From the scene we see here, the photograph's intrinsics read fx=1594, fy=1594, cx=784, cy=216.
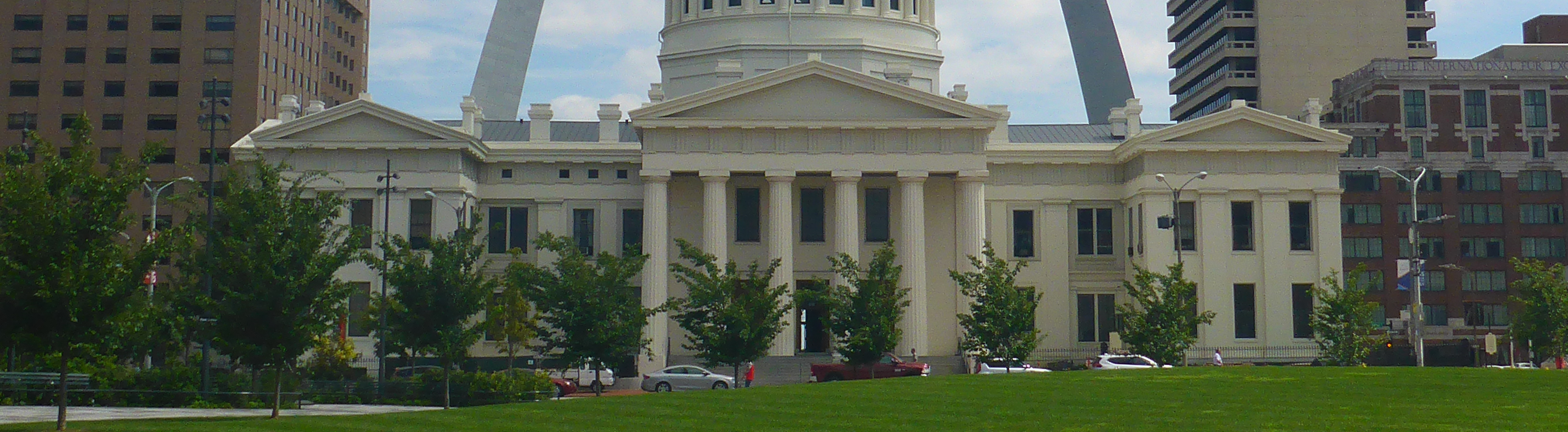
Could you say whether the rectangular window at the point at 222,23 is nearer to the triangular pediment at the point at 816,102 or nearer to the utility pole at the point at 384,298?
the utility pole at the point at 384,298

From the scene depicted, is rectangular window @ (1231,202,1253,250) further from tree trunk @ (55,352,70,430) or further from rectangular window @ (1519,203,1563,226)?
tree trunk @ (55,352,70,430)

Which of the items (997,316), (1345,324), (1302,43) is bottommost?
(1345,324)

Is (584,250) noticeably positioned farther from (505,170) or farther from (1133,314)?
(1133,314)

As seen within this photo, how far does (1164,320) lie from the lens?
57219mm

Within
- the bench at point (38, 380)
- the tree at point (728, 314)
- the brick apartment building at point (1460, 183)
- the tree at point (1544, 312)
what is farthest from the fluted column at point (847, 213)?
the brick apartment building at point (1460, 183)

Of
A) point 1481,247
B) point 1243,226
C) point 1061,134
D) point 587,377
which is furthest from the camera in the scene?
point 1481,247

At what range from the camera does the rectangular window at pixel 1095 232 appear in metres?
69.6

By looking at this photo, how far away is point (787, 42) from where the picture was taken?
79.5m

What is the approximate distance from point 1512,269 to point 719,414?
7657cm

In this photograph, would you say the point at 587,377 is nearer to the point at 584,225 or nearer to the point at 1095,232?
the point at 584,225

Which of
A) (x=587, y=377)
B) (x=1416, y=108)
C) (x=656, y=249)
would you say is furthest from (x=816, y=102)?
(x=1416, y=108)

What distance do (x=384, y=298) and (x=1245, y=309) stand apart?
3630 centimetres

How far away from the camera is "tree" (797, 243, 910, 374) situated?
53.2m

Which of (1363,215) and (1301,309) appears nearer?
(1301,309)
